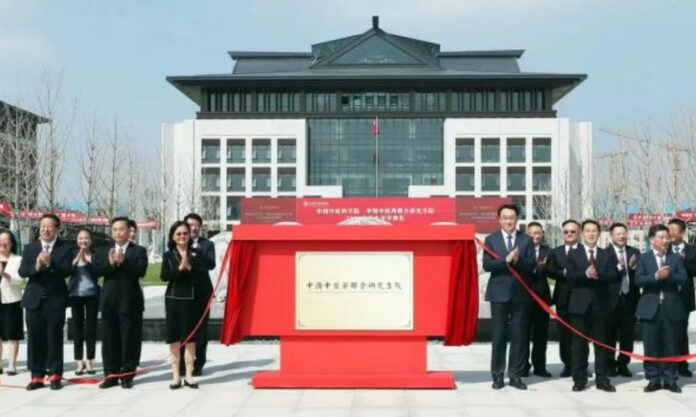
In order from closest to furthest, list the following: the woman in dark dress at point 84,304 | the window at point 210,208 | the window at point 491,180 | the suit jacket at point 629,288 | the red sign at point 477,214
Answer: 1. the suit jacket at point 629,288
2. the woman in dark dress at point 84,304
3. the red sign at point 477,214
4. the window at point 210,208
5. the window at point 491,180

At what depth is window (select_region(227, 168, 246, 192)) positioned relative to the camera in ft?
189

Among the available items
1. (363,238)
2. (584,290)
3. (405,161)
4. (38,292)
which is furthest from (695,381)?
(405,161)

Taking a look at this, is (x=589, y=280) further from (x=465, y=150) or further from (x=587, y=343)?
(x=465, y=150)

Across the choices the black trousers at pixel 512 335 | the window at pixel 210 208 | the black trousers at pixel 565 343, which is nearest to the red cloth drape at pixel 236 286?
the black trousers at pixel 512 335

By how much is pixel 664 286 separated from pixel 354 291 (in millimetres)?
2877

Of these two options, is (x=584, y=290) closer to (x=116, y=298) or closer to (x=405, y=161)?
(x=116, y=298)

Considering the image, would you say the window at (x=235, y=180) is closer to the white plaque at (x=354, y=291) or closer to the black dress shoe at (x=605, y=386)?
the white plaque at (x=354, y=291)

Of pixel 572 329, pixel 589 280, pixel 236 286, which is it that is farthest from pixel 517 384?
pixel 236 286

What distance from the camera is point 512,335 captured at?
741 centimetres

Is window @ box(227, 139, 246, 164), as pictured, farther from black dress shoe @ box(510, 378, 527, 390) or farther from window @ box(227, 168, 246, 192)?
black dress shoe @ box(510, 378, 527, 390)

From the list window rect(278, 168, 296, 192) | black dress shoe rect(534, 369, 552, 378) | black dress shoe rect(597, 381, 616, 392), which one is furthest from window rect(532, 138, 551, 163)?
black dress shoe rect(597, 381, 616, 392)

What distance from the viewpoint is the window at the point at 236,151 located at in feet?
190

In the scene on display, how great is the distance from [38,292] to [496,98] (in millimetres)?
55924

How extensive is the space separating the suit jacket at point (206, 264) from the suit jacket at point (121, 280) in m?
0.54
